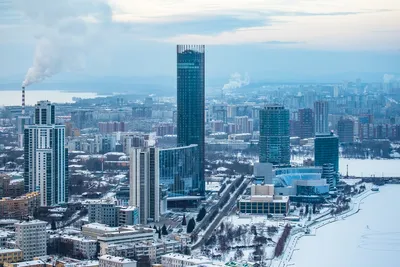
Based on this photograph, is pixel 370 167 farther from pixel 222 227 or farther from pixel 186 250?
pixel 186 250

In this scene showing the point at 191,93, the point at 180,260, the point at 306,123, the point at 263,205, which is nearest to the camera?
the point at 180,260

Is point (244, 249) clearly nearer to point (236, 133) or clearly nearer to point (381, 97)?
point (236, 133)

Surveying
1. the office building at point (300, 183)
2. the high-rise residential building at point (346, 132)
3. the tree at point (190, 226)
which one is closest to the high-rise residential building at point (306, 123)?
the high-rise residential building at point (346, 132)

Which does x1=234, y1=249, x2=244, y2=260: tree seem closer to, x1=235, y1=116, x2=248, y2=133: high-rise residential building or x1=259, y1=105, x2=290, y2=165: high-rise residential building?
x1=259, y1=105, x2=290, y2=165: high-rise residential building

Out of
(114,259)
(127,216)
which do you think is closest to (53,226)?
(127,216)

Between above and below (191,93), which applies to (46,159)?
below

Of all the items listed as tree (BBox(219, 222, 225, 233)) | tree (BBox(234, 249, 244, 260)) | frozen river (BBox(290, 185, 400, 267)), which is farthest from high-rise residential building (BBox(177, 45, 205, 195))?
tree (BBox(234, 249, 244, 260))
